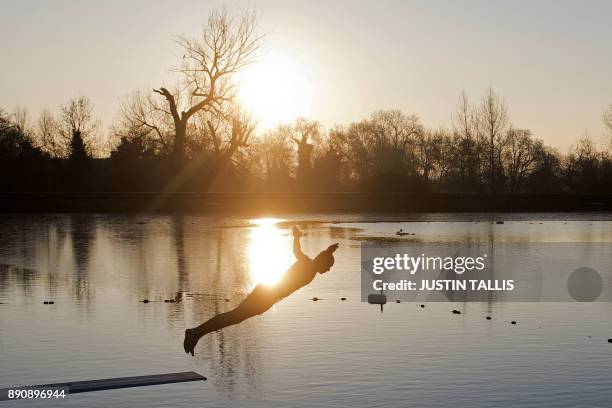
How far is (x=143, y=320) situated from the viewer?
60.8 feet

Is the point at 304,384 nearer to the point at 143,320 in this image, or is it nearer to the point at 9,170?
the point at 143,320

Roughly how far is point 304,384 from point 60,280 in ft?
47.3

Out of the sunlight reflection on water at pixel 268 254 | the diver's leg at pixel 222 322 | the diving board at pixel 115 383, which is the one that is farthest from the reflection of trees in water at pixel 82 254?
the diver's leg at pixel 222 322

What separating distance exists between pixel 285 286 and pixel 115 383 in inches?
128

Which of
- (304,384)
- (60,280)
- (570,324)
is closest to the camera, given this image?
(304,384)

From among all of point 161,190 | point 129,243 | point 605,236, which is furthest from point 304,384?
point 161,190

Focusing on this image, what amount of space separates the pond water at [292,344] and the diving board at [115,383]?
0.72 ft

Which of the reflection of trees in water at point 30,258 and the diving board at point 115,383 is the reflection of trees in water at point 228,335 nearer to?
the diving board at point 115,383

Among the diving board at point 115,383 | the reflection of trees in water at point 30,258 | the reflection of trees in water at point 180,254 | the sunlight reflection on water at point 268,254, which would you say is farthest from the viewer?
the sunlight reflection on water at point 268,254

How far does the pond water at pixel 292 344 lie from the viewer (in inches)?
491

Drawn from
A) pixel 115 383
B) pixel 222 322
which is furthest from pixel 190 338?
pixel 115 383

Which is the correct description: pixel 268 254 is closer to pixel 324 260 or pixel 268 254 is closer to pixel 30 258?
pixel 30 258

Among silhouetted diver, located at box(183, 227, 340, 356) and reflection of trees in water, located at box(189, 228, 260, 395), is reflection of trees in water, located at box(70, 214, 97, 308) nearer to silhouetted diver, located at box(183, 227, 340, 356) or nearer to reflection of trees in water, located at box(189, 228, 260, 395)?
reflection of trees in water, located at box(189, 228, 260, 395)

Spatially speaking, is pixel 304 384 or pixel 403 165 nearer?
pixel 304 384
